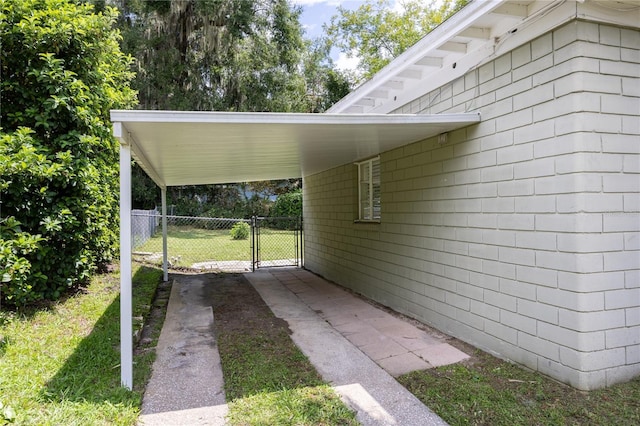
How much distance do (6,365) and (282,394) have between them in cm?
231

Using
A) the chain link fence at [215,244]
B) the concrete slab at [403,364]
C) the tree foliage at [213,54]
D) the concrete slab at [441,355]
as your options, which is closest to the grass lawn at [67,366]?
the concrete slab at [403,364]

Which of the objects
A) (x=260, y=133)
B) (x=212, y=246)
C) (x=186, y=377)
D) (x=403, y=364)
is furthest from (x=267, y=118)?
(x=212, y=246)

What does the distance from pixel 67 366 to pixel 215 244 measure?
11.1 metres

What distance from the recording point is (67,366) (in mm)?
3381

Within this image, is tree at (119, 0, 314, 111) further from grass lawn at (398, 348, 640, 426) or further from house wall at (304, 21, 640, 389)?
grass lawn at (398, 348, 640, 426)

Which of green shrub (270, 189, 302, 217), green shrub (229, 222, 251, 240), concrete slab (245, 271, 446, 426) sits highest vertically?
green shrub (270, 189, 302, 217)

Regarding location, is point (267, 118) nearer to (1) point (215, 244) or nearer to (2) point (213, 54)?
(1) point (215, 244)

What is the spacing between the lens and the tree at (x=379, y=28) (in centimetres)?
2241

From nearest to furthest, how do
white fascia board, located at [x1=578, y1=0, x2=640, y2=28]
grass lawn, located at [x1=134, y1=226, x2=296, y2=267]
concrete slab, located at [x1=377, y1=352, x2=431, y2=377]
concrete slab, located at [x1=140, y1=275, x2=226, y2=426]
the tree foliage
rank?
concrete slab, located at [x1=140, y1=275, x2=226, y2=426] < white fascia board, located at [x1=578, y1=0, x2=640, y2=28] < concrete slab, located at [x1=377, y1=352, x2=431, y2=377] < grass lawn, located at [x1=134, y1=226, x2=296, y2=267] < the tree foliage

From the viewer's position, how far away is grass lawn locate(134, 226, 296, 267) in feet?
38.5

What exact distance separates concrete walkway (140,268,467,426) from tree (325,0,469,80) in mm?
19267

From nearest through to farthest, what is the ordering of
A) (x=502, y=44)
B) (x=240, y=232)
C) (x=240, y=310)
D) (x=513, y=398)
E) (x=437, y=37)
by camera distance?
(x=513, y=398) < (x=502, y=44) < (x=437, y=37) < (x=240, y=310) < (x=240, y=232)

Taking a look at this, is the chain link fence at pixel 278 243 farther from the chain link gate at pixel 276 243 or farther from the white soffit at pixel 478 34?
the white soffit at pixel 478 34

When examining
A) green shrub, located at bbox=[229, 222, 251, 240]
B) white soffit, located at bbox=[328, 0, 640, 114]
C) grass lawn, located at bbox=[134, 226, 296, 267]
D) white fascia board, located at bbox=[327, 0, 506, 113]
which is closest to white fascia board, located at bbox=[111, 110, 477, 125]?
white soffit, located at bbox=[328, 0, 640, 114]
